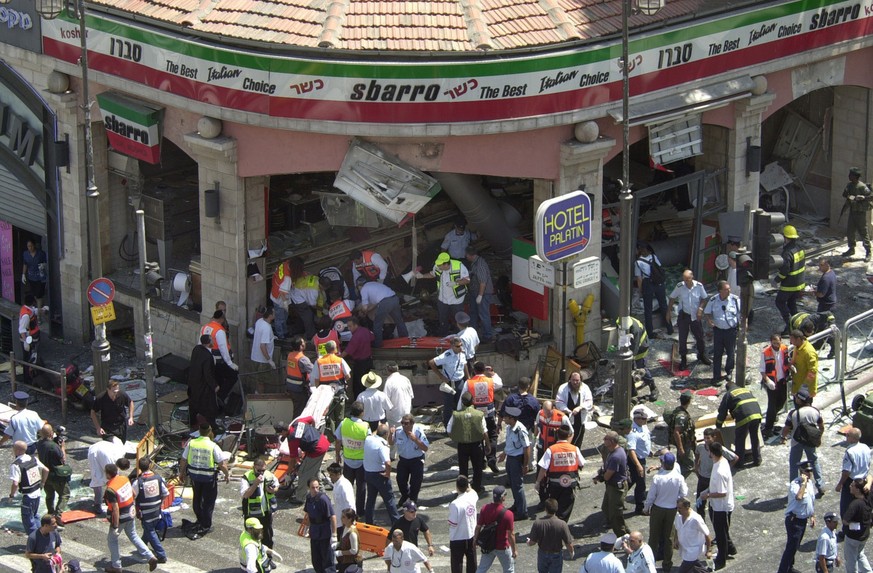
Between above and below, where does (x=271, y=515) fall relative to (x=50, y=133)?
below

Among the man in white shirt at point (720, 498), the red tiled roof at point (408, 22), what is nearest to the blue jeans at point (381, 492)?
the man in white shirt at point (720, 498)

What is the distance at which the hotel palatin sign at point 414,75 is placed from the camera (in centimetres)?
2652

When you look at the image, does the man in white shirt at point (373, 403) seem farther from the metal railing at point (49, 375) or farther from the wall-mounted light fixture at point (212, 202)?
the metal railing at point (49, 375)

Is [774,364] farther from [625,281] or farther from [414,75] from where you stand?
[414,75]

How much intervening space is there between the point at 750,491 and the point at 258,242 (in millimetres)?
8942

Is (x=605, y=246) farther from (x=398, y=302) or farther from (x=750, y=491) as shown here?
(x=750, y=491)

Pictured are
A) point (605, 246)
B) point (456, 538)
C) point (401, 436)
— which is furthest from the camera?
point (605, 246)

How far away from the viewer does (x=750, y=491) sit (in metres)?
24.2

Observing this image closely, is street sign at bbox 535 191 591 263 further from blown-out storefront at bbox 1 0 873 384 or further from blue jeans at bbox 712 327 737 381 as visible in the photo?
blue jeans at bbox 712 327 737 381

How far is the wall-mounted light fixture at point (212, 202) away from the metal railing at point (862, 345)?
9.92 meters

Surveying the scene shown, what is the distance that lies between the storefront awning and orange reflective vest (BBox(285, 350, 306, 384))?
20.1ft

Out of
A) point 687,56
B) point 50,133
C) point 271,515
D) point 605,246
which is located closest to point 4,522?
point 271,515

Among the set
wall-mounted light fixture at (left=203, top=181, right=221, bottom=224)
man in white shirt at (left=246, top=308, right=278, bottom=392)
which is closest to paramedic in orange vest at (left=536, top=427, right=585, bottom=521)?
man in white shirt at (left=246, top=308, right=278, bottom=392)

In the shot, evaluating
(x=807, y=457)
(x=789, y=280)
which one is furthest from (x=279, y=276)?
(x=807, y=457)
